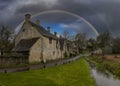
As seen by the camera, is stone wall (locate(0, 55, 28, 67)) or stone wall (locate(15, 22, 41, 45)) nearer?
stone wall (locate(0, 55, 28, 67))

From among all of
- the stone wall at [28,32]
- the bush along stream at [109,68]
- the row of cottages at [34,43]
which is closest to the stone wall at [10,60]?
the row of cottages at [34,43]

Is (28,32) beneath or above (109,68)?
above

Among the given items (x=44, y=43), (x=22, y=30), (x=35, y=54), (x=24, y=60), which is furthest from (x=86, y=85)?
(x=22, y=30)

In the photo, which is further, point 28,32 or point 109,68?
point 28,32

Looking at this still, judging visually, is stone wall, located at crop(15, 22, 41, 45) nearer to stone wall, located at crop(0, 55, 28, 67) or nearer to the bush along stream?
stone wall, located at crop(0, 55, 28, 67)

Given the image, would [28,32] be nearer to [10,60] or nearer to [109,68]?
[10,60]

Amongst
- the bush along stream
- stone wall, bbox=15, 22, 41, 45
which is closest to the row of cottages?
stone wall, bbox=15, 22, 41, 45

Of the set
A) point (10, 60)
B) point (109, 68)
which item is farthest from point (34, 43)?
point (109, 68)

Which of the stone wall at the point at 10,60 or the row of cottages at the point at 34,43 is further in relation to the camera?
the row of cottages at the point at 34,43

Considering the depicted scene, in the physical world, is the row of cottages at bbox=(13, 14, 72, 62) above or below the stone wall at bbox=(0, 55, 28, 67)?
above

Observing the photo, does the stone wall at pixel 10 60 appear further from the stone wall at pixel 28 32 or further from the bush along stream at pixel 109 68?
the bush along stream at pixel 109 68

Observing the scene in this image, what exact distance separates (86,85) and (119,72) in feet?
59.6

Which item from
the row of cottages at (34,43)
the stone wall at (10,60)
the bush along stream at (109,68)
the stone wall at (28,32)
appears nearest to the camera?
the bush along stream at (109,68)

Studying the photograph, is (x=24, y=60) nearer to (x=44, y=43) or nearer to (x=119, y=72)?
(x=44, y=43)
